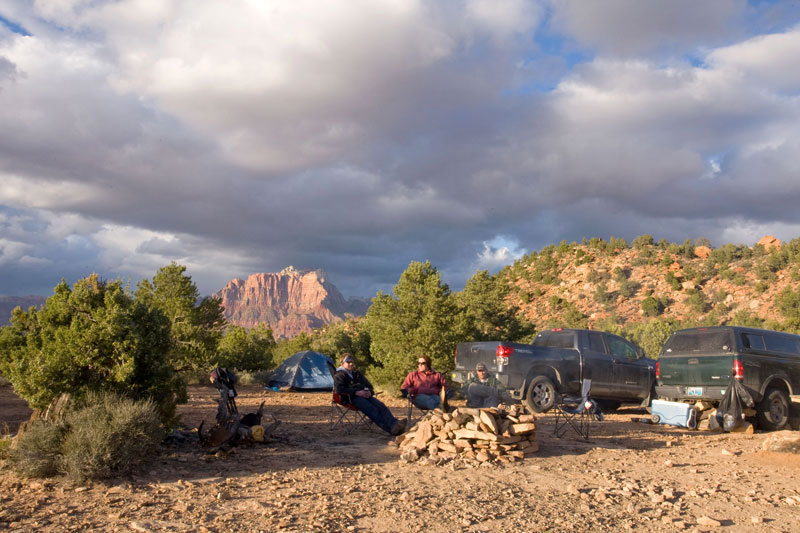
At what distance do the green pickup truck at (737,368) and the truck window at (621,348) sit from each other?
1427 mm

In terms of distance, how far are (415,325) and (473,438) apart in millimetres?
8439

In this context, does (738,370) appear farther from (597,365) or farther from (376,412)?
(376,412)

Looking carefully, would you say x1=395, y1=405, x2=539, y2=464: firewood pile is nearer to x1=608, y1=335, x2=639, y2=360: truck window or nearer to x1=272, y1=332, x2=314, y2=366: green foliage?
x1=608, y1=335, x2=639, y2=360: truck window

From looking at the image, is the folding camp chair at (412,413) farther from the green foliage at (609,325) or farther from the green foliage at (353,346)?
the green foliage at (609,325)

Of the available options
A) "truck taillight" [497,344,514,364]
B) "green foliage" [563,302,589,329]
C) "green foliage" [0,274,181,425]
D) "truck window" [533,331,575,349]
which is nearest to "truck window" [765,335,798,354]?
"truck window" [533,331,575,349]

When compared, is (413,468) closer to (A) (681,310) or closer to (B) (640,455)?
(B) (640,455)

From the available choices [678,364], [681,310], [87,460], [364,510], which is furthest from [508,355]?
[681,310]

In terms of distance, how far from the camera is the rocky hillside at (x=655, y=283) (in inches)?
1545

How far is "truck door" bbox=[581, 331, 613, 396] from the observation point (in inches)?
470

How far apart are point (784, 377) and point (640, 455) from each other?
15.3ft

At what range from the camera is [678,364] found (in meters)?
10.7

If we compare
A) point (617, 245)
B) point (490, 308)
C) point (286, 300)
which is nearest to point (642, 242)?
point (617, 245)

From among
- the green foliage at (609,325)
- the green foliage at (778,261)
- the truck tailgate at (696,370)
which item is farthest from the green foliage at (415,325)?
the green foliage at (778,261)

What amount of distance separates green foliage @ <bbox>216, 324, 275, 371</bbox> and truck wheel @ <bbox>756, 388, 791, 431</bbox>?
16875 millimetres
